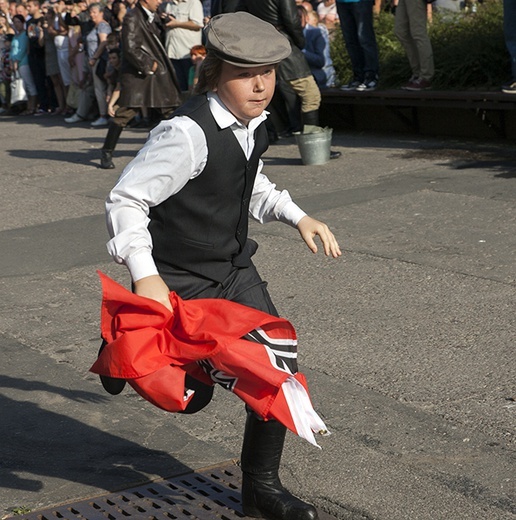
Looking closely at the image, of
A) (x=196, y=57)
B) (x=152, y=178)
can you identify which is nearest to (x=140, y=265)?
(x=152, y=178)

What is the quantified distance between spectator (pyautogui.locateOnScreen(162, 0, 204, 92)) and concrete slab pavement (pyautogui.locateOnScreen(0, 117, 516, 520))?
636 centimetres

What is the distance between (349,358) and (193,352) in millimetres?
2214

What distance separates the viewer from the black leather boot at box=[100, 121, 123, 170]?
1185cm

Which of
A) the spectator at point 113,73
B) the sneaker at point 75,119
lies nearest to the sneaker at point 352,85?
the spectator at point 113,73

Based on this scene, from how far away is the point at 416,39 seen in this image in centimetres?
A: 1259

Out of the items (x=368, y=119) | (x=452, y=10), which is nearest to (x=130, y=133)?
(x=368, y=119)

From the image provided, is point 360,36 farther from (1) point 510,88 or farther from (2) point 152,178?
(2) point 152,178

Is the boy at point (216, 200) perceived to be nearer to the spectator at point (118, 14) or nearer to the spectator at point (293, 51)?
the spectator at point (293, 51)

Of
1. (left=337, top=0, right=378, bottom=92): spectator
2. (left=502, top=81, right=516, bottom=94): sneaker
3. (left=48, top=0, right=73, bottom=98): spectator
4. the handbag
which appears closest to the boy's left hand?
(left=502, top=81, right=516, bottom=94): sneaker

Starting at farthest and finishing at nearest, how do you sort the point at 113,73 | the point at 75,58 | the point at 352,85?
the point at 75,58 < the point at 113,73 < the point at 352,85

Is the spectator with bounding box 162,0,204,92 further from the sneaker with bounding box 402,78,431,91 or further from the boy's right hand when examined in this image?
the boy's right hand

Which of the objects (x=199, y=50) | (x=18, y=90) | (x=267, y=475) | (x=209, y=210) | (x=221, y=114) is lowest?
(x=18, y=90)

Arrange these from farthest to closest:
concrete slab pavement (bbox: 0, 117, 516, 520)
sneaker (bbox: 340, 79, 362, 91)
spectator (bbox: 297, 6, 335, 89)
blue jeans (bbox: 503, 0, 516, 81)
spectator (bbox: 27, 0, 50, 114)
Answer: spectator (bbox: 27, 0, 50, 114) < spectator (bbox: 297, 6, 335, 89) < sneaker (bbox: 340, 79, 362, 91) < blue jeans (bbox: 503, 0, 516, 81) < concrete slab pavement (bbox: 0, 117, 516, 520)

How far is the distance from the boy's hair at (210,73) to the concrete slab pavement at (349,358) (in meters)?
1.51
